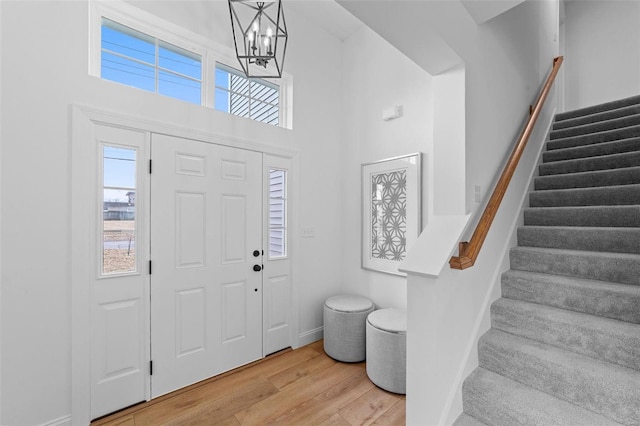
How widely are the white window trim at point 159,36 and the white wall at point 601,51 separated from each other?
4914mm

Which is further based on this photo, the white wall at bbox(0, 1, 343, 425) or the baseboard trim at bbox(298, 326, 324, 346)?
the baseboard trim at bbox(298, 326, 324, 346)

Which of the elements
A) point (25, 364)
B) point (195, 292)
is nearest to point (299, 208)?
point (195, 292)

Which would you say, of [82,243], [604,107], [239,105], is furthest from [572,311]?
[82,243]

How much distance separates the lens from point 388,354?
91.0 inches

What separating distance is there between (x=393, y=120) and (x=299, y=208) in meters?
1.35

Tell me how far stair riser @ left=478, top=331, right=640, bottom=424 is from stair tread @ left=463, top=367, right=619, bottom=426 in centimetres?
4

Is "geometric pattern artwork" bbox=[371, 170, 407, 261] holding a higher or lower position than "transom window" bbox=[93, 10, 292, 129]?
lower

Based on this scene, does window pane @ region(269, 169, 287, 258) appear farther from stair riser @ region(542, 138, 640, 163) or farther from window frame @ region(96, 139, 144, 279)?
stair riser @ region(542, 138, 640, 163)

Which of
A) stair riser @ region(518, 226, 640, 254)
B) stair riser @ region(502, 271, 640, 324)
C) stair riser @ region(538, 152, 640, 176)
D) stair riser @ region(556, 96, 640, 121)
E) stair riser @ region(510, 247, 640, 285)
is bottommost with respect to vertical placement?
stair riser @ region(502, 271, 640, 324)

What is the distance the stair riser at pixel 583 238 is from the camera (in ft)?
6.19

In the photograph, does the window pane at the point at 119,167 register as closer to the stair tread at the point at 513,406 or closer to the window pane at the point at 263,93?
the window pane at the point at 263,93

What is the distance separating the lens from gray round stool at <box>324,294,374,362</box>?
9.02 feet

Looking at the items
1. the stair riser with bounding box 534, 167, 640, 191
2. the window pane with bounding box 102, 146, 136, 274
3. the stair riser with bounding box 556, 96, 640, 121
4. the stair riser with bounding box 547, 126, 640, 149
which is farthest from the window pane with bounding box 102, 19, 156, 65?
the stair riser with bounding box 556, 96, 640, 121

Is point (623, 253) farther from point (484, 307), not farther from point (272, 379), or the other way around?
point (272, 379)
